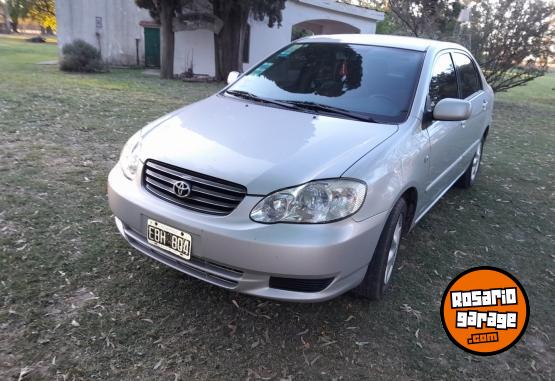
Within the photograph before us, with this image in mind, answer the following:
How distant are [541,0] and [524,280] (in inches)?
514

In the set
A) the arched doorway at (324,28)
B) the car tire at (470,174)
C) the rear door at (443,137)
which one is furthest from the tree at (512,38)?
the rear door at (443,137)

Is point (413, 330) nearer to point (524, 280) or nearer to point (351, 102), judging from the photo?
point (524, 280)

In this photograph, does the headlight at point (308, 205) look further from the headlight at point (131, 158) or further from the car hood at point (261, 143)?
the headlight at point (131, 158)

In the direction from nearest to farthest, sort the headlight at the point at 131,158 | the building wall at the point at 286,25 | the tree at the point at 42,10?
the headlight at the point at 131,158 < the building wall at the point at 286,25 < the tree at the point at 42,10

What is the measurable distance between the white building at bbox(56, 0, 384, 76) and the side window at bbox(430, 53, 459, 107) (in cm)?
1327

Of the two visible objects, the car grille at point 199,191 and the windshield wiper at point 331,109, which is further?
the windshield wiper at point 331,109

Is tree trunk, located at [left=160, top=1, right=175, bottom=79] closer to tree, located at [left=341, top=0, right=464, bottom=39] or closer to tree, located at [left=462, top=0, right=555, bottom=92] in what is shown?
tree, located at [left=341, top=0, right=464, bottom=39]

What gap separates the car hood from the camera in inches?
93.5

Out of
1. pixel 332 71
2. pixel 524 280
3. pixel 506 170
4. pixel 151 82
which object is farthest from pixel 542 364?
pixel 151 82

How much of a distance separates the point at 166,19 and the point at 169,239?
12766 millimetres

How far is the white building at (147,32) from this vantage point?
631 inches

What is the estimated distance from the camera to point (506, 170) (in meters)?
6.40

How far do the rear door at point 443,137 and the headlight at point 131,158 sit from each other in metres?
1.96

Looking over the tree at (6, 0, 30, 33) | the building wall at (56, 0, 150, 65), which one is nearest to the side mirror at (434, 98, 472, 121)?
the building wall at (56, 0, 150, 65)
